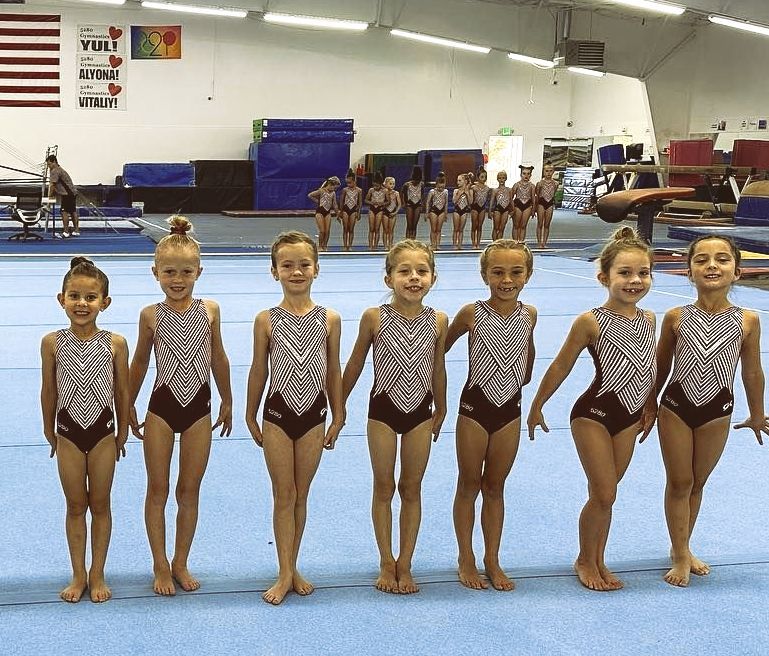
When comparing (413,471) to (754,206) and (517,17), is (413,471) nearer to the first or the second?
(754,206)

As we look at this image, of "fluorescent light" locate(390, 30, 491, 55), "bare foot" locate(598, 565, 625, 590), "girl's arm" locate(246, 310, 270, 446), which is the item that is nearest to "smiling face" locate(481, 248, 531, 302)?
"girl's arm" locate(246, 310, 270, 446)

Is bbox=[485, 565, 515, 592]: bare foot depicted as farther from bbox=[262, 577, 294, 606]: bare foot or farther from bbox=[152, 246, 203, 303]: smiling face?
bbox=[152, 246, 203, 303]: smiling face

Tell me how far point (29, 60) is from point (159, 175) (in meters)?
4.51

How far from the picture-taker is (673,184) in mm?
22328

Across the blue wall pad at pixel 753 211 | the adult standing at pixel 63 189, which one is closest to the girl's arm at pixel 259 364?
A: the adult standing at pixel 63 189

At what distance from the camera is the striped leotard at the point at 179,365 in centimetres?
295

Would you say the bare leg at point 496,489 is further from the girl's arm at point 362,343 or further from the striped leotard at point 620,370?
A: the girl's arm at point 362,343

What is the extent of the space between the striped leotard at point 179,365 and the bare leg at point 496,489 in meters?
1.03

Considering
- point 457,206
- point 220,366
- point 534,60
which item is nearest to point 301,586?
point 220,366

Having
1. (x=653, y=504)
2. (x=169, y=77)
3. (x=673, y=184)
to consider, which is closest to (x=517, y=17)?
(x=673, y=184)

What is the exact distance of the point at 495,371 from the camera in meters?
3.05

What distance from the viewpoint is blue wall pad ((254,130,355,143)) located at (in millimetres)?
24078

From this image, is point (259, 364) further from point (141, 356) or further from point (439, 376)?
point (439, 376)

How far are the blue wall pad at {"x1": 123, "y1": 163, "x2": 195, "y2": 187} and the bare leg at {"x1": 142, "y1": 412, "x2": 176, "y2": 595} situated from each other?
75.0 ft
